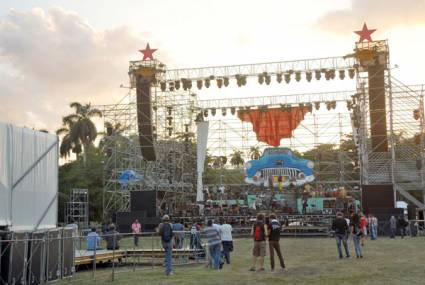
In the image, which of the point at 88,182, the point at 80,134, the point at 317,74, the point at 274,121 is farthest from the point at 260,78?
the point at 80,134

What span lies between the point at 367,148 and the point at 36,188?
2677cm

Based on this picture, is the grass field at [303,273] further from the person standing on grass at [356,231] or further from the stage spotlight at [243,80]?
the stage spotlight at [243,80]

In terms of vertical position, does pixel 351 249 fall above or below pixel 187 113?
below

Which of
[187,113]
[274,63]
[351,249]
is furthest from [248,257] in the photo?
[187,113]

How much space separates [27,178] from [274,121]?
30484 mm

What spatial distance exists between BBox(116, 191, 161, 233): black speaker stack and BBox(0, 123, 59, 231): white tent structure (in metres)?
20.7

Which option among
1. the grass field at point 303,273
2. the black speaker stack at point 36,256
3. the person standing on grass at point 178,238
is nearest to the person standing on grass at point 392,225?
the grass field at point 303,273

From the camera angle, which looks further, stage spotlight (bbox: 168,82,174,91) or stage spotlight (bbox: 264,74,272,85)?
stage spotlight (bbox: 168,82,174,91)

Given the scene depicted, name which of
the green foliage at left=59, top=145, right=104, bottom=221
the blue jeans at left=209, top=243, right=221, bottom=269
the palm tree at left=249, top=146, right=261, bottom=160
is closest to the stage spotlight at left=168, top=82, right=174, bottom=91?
the palm tree at left=249, top=146, right=261, bottom=160

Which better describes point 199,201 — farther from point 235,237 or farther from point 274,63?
point 274,63

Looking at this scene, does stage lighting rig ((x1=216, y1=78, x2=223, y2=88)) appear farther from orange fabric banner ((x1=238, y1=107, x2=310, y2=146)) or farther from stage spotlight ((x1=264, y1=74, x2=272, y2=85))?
orange fabric banner ((x1=238, y1=107, x2=310, y2=146))

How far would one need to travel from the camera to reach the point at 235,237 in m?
34.1

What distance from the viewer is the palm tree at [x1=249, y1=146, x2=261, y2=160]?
4756 cm

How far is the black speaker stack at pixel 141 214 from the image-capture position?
116ft
